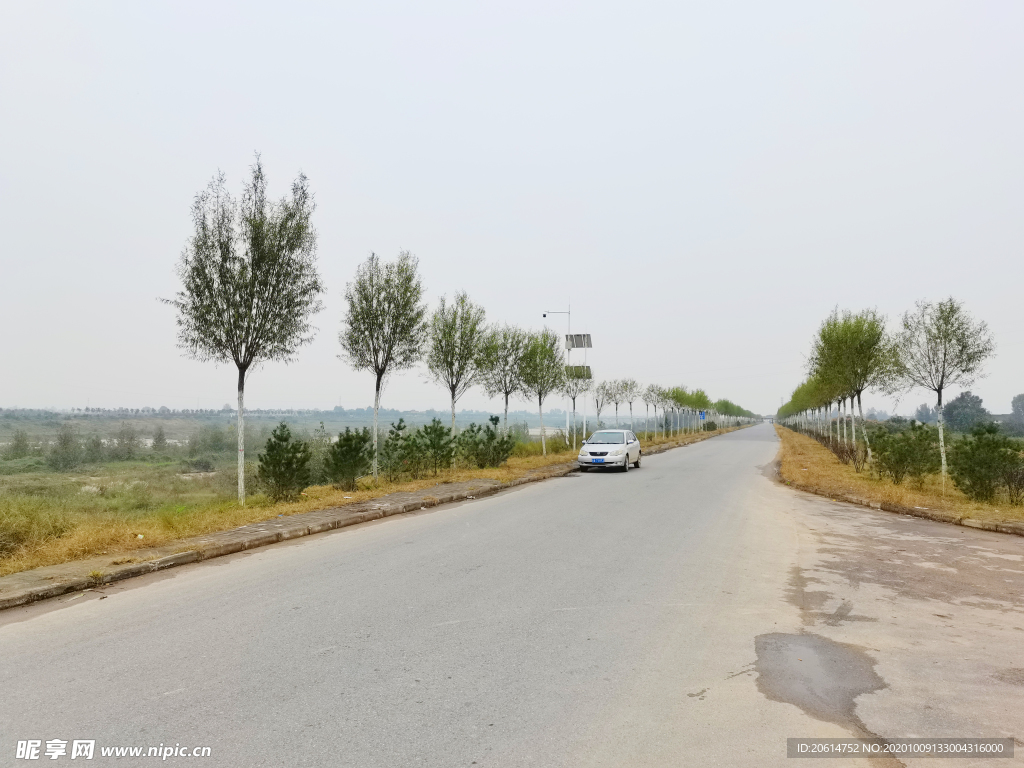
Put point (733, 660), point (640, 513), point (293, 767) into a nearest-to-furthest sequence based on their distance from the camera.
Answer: point (293, 767), point (733, 660), point (640, 513)

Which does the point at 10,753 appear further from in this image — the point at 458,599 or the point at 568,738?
the point at 458,599

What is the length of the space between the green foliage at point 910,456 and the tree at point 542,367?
49.6 ft

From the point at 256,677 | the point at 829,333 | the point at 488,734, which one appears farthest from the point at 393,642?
the point at 829,333

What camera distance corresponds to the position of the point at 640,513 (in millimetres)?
12758

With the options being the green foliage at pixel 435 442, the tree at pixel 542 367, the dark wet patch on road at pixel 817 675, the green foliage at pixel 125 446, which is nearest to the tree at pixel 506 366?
the tree at pixel 542 367

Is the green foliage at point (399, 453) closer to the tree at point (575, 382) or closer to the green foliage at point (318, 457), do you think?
the green foliage at point (318, 457)

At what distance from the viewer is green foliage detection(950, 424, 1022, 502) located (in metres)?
14.2

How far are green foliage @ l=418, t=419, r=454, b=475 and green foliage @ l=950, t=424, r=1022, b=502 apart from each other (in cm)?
1458

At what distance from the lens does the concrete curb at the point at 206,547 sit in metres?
6.64

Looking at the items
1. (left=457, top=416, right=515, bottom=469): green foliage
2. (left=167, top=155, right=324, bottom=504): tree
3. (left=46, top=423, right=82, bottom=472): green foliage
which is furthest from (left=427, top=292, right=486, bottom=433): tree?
(left=46, top=423, right=82, bottom=472): green foliage

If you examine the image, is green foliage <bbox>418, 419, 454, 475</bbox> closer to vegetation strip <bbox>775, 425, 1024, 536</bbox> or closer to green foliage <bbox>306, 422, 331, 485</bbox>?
green foliage <bbox>306, 422, 331, 485</bbox>

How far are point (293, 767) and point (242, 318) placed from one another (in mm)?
11641

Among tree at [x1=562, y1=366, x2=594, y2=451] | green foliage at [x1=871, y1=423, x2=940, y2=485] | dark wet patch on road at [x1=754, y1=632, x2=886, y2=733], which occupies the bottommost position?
dark wet patch on road at [x1=754, y1=632, x2=886, y2=733]

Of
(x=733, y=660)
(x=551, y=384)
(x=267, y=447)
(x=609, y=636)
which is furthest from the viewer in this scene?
(x=551, y=384)
